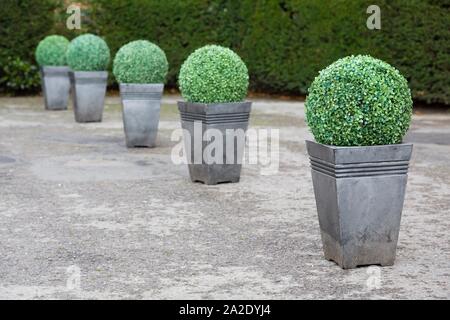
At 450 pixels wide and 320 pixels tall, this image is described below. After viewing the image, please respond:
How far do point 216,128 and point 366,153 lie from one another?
3376mm

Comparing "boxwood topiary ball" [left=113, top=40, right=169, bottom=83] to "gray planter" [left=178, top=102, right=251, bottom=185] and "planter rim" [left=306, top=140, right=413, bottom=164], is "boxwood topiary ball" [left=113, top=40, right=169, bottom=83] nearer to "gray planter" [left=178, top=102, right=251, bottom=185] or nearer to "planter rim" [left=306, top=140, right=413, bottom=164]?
"gray planter" [left=178, top=102, right=251, bottom=185]

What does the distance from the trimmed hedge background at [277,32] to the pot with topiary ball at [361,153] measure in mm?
10375

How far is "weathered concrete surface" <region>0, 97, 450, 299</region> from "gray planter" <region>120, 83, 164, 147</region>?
0.93ft

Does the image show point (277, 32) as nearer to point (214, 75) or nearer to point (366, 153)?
point (214, 75)

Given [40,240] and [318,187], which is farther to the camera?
[40,240]

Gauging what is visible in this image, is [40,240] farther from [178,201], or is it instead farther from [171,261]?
[178,201]

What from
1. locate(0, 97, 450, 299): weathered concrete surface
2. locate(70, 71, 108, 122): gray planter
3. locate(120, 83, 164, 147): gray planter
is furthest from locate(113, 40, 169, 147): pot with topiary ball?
locate(70, 71, 108, 122): gray planter

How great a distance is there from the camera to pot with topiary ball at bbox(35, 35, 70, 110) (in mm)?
16516

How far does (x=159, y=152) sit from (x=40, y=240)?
487 centimetres

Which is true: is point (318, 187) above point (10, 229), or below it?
above

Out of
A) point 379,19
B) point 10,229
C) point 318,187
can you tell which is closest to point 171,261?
point 318,187

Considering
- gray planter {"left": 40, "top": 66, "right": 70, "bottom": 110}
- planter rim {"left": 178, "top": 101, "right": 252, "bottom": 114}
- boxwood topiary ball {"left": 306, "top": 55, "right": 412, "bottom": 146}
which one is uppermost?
boxwood topiary ball {"left": 306, "top": 55, "right": 412, "bottom": 146}

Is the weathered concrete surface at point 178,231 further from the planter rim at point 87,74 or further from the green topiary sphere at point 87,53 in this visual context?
the green topiary sphere at point 87,53

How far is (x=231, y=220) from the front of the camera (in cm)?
722
